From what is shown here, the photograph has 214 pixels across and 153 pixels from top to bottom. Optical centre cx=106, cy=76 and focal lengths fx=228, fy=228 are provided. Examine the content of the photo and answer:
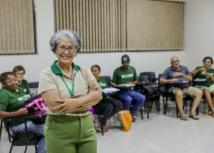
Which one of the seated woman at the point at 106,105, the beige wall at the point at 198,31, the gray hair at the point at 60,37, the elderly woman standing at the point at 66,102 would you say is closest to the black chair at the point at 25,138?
the elderly woman standing at the point at 66,102

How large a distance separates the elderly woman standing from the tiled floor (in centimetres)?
206

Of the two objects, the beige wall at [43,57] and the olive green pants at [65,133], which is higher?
the beige wall at [43,57]

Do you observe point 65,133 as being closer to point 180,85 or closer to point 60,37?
point 60,37

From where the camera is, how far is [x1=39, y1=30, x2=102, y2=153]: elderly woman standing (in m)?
1.47

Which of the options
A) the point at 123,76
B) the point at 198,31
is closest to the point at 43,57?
the point at 123,76

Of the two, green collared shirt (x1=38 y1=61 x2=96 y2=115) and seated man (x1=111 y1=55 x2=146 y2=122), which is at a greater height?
green collared shirt (x1=38 y1=61 x2=96 y2=115)

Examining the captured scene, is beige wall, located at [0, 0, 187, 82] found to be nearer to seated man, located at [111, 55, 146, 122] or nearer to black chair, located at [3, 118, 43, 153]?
seated man, located at [111, 55, 146, 122]

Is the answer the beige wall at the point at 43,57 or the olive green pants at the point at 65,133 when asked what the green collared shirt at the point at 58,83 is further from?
the beige wall at the point at 43,57

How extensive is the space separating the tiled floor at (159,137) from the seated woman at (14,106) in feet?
2.90

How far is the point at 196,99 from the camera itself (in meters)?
5.20

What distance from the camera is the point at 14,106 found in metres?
2.73

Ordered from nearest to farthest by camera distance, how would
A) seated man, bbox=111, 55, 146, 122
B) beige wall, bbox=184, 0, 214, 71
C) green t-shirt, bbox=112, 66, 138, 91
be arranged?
seated man, bbox=111, 55, 146, 122
green t-shirt, bbox=112, 66, 138, 91
beige wall, bbox=184, 0, 214, 71

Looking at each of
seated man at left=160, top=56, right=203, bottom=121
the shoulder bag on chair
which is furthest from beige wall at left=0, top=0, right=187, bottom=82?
the shoulder bag on chair

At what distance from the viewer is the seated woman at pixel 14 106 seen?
2.60 meters
